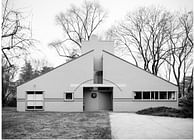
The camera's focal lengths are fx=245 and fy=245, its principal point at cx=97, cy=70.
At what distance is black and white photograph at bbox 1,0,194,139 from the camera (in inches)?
404

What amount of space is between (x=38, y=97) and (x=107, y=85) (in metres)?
5.41

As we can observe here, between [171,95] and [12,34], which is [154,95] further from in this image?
[12,34]

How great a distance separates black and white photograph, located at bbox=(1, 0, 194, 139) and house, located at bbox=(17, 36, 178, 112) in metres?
0.08

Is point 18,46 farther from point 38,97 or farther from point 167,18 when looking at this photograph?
point 167,18

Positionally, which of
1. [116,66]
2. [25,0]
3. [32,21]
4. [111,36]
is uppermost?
[111,36]

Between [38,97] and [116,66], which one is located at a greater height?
[116,66]

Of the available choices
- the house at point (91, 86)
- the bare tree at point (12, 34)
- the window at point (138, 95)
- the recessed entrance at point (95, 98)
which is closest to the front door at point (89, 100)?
the recessed entrance at point (95, 98)

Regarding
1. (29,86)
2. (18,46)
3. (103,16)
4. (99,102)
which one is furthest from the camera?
(103,16)

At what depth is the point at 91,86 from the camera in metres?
19.0

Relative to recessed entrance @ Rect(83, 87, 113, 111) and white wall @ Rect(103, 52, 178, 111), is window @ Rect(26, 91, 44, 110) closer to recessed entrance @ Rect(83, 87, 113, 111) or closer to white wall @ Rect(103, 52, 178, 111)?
recessed entrance @ Rect(83, 87, 113, 111)

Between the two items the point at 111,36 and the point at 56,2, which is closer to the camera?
the point at 56,2

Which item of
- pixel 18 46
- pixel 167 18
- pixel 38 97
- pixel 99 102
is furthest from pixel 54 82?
→ pixel 167 18

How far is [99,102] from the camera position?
20141 millimetres

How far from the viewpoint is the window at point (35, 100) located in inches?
742
